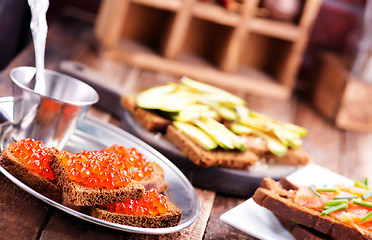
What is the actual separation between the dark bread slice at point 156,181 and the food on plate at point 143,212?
77 millimetres

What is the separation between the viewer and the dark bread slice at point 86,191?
3.27ft

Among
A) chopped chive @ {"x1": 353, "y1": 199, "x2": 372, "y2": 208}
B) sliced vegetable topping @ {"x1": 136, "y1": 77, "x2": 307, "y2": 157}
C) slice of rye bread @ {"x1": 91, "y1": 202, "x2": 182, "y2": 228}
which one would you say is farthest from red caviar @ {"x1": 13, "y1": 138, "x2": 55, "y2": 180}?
chopped chive @ {"x1": 353, "y1": 199, "x2": 372, "y2": 208}

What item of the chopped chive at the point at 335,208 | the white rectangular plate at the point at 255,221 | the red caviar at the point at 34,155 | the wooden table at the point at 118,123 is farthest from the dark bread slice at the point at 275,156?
the red caviar at the point at 34,155

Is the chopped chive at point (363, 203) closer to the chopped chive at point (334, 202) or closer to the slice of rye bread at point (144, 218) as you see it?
the chopped chive at point (334, 202)

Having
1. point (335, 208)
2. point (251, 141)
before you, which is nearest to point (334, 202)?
point (335, 208)

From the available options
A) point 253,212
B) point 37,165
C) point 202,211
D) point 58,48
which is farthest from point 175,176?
point 58,48

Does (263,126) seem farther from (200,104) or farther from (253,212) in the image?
(253,212)

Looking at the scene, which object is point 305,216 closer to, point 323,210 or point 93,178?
point 323,210

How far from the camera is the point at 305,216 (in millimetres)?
1136

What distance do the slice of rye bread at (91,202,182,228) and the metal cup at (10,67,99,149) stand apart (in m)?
0.26

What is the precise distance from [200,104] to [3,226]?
0.84 metres

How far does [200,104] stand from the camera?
1.69 metres

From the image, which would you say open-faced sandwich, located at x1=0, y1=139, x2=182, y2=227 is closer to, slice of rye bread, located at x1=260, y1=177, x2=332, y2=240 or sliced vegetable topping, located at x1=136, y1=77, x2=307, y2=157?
slice of rye bread, located at x1=260, y1=177, x2=332, y2=240

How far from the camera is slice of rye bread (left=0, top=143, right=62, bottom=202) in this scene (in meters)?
1.04
